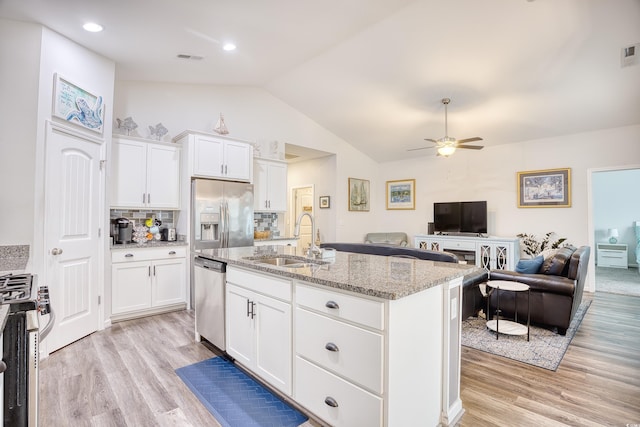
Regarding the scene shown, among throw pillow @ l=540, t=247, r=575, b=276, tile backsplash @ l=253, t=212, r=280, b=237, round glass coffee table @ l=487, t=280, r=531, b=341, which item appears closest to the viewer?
round glass coffee table @ l=487, t=280, r=531, b=341

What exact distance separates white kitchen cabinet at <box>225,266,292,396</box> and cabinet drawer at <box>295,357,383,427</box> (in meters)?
0.14

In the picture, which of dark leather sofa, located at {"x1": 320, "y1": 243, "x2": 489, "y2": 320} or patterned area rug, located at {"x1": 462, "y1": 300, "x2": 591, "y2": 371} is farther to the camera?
dark leather sofa, located at {"x1": 320, "y1": 243, "x2": 489, "y2": 320}

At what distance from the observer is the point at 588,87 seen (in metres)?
4.30

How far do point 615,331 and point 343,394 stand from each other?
3.56 metres

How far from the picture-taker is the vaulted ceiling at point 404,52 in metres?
3.05

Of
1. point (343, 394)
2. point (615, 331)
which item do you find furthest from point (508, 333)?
point (343, 394)

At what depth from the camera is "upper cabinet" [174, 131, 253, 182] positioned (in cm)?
427

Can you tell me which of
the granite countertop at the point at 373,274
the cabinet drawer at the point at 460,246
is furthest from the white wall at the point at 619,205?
the granite countertop at the point at 373,274

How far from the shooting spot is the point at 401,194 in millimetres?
7621

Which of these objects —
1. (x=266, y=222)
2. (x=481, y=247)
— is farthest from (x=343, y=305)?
(x=481, y=247)

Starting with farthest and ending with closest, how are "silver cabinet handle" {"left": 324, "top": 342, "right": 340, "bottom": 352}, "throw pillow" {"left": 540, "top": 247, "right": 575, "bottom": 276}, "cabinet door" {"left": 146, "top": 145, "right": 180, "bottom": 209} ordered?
"cabinet door" {"left": 146, "top": 145, "right": 180, "bottom": 209}
"throw pillow" {"left": 540, "top": 247, "right": 575, "bottom": 276}
"silver cabinet handle" {"left": 324, "top": 342, "right": 340, "bottom": 352}

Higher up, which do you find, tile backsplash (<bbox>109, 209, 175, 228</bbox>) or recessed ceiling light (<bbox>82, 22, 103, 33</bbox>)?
recessed ceiling light (<bbox>82, 22, 103, 33</bbox>)

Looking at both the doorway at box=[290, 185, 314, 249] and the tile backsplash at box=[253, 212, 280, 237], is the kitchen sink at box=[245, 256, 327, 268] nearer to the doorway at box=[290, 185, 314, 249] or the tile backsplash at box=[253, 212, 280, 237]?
the tile backsplash at box=[253, 212, 280, 237]

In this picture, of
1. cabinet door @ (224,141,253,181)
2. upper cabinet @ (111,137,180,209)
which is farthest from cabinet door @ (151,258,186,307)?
cabinet door @ (224,141,253,181)
